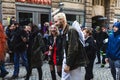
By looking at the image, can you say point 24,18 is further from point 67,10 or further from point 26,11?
point 67,10

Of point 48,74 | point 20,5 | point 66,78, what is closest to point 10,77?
point 48,74

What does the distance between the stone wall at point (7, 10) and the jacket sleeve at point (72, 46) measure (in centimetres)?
1247

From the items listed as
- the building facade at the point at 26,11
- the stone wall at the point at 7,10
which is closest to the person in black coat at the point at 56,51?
the building facade at the point at 26,11

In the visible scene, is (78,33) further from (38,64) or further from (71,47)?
(38,64)

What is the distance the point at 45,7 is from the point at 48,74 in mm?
10009

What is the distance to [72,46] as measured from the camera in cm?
600

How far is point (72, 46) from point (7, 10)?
13.2 m

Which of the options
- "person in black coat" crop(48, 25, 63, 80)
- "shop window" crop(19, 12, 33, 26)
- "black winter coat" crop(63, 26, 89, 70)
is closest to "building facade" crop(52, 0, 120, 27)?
"shop window" crop(19, 12, 33, 26)

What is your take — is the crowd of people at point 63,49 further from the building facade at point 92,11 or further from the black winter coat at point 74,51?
the building facade at point 92,11

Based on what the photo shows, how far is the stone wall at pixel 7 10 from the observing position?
1836cm

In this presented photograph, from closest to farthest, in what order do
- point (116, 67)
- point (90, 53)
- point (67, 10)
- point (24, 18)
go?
point (116, 67) < point (90, 53) < point (24, 18) < point (67, 10)

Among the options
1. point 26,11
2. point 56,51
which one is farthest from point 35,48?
point 26,11

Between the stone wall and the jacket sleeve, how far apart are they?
12471mm

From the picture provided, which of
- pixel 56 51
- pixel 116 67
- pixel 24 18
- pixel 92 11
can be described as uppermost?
pixel 92 11
